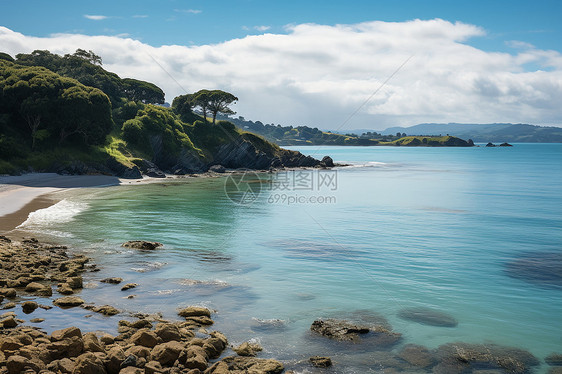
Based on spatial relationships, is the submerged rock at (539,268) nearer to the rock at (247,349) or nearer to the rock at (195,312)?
the rock at (247,349)

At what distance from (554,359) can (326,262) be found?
1434cm

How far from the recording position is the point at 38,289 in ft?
61.0

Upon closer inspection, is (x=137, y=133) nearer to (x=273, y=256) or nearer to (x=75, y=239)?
(x=75, y=239)

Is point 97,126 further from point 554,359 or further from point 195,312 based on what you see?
point 554,359

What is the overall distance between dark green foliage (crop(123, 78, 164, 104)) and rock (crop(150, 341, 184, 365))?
121m

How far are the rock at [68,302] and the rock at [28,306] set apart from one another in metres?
0.85

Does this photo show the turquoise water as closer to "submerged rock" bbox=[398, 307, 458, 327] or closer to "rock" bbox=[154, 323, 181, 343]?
"submerged rock" bbox=[398, 307, 458, 327]

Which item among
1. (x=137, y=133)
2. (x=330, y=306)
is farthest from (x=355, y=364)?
(x=137, y=133)

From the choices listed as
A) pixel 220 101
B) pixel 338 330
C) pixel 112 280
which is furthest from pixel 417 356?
pixel 220 101

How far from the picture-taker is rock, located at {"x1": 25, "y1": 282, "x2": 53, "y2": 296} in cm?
1834

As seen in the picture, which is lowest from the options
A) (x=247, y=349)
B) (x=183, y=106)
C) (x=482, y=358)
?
(x=482, y=358)

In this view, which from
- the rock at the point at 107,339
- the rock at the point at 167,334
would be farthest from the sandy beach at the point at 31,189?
the rock at the point at 167,334

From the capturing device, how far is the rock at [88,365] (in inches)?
433

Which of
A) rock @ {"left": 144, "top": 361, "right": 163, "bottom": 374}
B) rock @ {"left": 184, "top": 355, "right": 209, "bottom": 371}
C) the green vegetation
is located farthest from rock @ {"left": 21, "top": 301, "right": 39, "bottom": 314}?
the green vegetation
